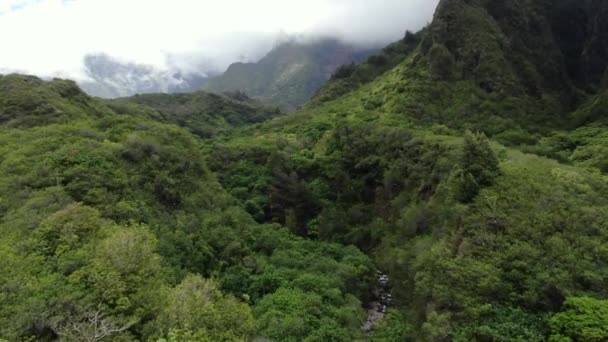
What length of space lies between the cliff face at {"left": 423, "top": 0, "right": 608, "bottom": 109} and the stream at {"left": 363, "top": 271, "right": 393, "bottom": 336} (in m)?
47.9

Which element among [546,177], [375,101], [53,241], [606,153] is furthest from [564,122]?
[53,241]

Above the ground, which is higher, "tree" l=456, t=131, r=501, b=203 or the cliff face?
the cliff face

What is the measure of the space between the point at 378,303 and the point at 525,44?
71648 mm

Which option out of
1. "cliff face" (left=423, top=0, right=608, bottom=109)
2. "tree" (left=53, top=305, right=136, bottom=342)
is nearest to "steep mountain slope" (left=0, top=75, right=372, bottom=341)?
"tree" (left=53, top=305, right=136, bottom=342)

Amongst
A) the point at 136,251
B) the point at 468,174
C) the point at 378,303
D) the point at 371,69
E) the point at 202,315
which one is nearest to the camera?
the point at 202,315

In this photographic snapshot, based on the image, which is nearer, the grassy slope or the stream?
the grassy slope

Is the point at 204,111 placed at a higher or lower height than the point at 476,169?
lower

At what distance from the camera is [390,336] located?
35.4 metres

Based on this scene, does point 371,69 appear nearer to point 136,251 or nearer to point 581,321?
point 136,251

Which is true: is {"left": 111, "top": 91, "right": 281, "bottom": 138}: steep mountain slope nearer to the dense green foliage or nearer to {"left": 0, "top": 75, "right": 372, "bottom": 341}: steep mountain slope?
the dense green foliage

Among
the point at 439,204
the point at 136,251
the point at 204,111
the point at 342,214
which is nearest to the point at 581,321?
the point at 439,204

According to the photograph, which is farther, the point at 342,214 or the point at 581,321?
the point at 342,214

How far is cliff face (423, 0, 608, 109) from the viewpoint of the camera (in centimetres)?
8175

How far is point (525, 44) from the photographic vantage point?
8950cm
